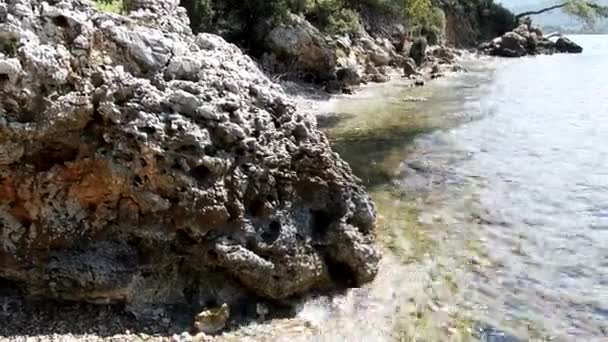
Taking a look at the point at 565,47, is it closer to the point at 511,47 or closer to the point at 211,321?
the point at 511,47

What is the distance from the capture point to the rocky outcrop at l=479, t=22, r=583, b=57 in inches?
2223

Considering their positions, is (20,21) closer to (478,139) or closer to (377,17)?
(478,139)

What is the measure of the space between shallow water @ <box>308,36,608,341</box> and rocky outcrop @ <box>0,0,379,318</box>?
1278 millimetres

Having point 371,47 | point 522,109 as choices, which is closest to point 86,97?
point 522,109

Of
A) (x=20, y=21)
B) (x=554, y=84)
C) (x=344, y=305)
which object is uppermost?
(x=20, y=21)

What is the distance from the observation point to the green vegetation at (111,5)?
33.0 feet

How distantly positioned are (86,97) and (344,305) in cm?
430

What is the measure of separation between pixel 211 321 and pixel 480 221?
6340 millimetres

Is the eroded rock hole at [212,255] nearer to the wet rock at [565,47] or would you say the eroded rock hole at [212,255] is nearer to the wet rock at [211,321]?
the wet rock at [211,321]

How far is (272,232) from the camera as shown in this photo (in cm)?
823

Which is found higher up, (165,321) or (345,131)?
(165,321)

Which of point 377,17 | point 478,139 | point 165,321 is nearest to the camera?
point 165,321

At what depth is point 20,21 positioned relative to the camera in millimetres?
7465

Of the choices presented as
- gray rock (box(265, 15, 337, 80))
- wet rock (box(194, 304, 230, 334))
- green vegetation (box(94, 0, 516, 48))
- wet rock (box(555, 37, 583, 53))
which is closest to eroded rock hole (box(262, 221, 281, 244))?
wet rock (box(194, 304, 230, 334))
